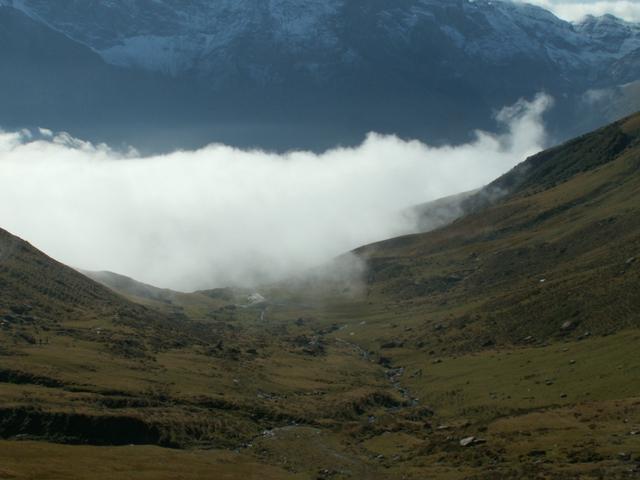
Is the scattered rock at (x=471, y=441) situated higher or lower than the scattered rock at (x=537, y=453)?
higher

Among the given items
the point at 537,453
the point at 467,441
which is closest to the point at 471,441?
the point at 467,441

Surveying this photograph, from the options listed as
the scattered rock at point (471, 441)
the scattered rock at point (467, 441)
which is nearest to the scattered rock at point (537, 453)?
the scattered rock at point (471, 441)

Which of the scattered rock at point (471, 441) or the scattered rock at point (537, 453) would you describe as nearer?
the scattered rock at point (537, 453)

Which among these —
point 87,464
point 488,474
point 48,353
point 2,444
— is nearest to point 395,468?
point 488,474

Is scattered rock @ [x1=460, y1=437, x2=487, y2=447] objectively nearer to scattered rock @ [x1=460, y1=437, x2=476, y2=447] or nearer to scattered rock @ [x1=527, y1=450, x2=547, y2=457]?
scattered rock @ [x1=460, y1=437, x2=476, y2=447]

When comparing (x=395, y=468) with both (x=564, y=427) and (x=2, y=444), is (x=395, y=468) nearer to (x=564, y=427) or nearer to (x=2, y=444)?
(x=564, y=427)

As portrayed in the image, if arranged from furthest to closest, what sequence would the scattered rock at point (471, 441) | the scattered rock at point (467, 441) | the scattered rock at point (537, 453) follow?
the scattered rock at point (467, 441)
the scattered rock at point (471, 441)
the scattered rock at point (537, 453)

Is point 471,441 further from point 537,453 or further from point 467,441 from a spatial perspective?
point 537,453

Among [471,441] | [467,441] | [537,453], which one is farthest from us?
[467,441]

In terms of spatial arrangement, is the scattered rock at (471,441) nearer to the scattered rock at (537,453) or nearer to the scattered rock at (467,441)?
the scattered rock at (467,441)

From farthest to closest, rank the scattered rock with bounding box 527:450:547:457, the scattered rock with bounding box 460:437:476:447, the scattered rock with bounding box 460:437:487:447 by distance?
the scattered rock with bounding box 460:437:476:447 → the scattered rock with bounding box 460:437:487:447 → the scattered rock with bounding box 527:450:547:457

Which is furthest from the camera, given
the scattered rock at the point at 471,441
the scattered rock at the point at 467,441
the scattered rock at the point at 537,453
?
the scattered rock at the point at 467,441

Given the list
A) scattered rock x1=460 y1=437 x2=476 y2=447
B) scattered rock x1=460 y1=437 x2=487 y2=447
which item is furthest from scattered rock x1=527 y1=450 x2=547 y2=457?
scattered rock x1=460 y1=437 x2=476 y2=447

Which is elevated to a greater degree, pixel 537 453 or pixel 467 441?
pixel 467 441
